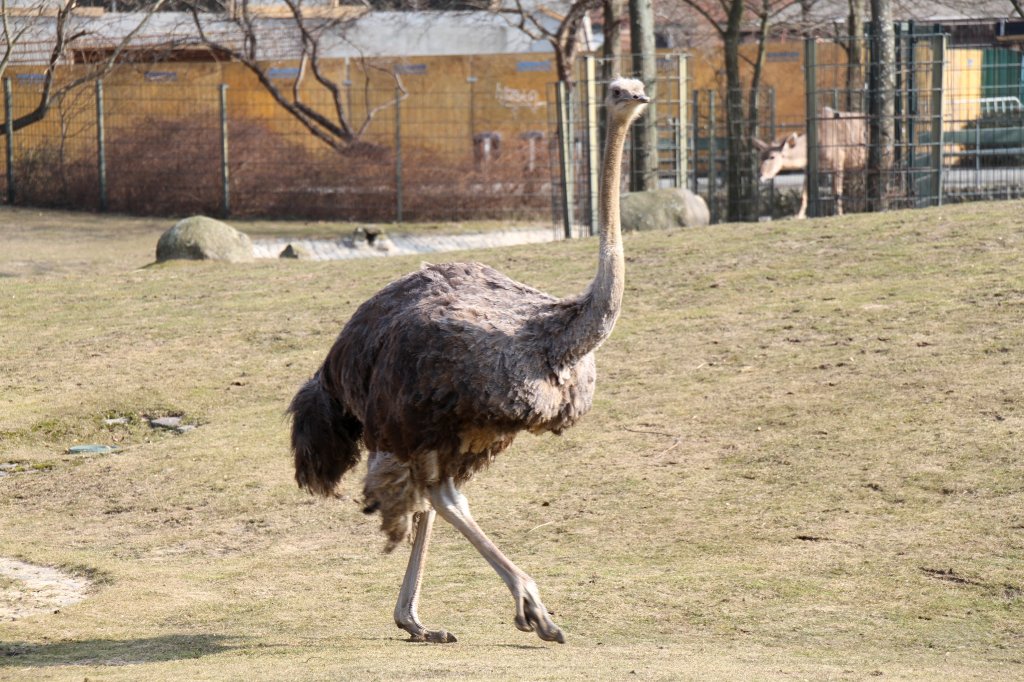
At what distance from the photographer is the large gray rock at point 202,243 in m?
15.2

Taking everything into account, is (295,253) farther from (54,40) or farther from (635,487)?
(635,487)

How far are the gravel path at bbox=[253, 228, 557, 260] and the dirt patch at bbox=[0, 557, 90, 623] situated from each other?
10.3 metres

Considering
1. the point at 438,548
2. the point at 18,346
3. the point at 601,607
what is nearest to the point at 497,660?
the point at 601,607

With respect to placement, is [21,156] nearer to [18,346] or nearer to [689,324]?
[18,346]

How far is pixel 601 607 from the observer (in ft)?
19.3

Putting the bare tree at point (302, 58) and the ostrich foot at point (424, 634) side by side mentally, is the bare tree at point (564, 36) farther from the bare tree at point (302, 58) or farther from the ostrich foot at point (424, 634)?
the ostrich foot at point (424, 634)

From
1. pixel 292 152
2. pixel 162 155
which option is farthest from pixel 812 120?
pixel 162 155

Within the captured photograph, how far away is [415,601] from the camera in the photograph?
563 cm

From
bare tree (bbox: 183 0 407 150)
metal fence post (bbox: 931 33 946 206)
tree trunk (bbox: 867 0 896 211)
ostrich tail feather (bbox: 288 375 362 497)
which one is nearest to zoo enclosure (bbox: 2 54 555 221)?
bare tree (bbox: 183 0 407 150)

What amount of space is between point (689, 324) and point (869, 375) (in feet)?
5.91

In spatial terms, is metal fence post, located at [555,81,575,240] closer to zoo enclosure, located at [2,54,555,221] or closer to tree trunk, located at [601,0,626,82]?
tree trunk, located at [601,0,626,82]

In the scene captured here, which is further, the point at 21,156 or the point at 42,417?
the point at 21,156

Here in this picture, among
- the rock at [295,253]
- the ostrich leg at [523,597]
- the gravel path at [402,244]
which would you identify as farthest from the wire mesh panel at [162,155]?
the ostrich leg at [523,597]

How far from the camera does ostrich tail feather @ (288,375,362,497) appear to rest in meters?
6.12
